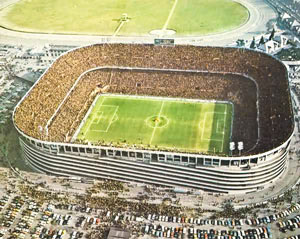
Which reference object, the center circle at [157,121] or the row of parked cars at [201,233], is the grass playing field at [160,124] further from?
the row of parked cars at [201,233]

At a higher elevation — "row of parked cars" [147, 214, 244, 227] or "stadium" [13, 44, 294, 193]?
"stadium" [13, 44, 294, 193]

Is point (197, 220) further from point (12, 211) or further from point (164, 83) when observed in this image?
point (164, 83)

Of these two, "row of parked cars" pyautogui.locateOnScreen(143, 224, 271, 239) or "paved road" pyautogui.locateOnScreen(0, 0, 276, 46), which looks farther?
"paved road" pyautogui.locateOnScreen(0, 0, 276, 46)

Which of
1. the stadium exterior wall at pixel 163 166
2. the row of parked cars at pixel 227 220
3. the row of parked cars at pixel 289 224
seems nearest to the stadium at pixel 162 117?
the stadium exterior wall at pixel 163 166

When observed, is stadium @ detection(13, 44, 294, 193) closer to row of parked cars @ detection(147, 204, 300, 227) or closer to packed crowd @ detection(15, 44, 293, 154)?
packed crowd @ detection(15, 44, 293, 154)

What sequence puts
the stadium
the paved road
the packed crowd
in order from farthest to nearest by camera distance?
the paved road, the packed crowd, the stadium

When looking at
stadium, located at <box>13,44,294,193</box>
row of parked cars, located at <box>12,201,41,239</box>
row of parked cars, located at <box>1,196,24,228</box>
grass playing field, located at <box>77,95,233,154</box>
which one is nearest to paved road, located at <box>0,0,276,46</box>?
stadium, located at <box>13,44,294,193</box>
